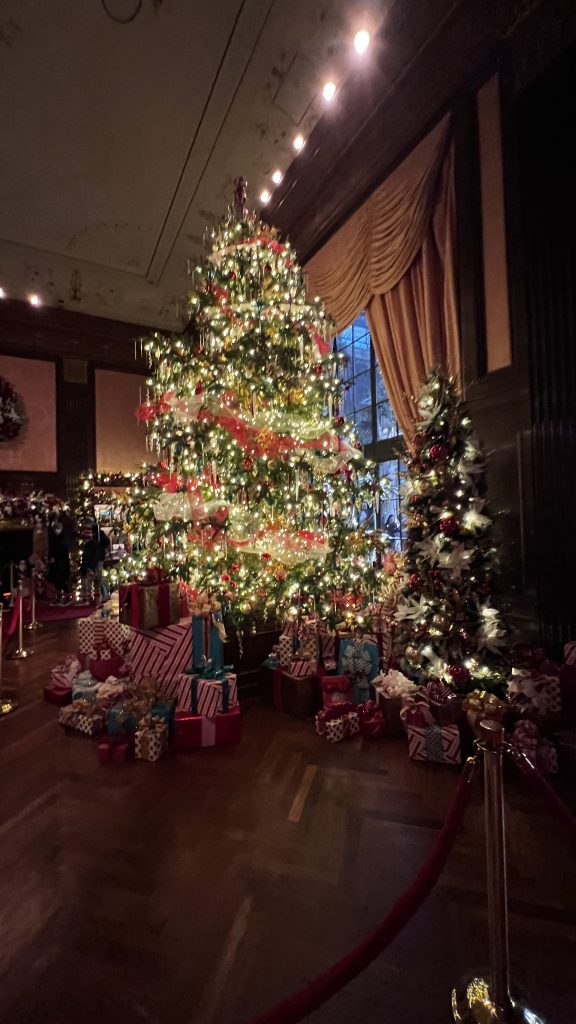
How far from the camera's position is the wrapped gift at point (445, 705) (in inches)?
105

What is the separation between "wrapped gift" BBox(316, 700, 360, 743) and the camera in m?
2.86

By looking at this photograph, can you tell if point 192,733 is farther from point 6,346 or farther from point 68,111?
point 6,346

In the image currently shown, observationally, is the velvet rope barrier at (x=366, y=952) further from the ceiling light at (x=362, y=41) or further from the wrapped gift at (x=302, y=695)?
the ceiling light at (x=362, y=41)

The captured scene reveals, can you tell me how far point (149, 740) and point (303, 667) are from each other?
1.19 meters

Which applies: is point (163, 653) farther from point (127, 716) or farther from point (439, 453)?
point (439, 453)

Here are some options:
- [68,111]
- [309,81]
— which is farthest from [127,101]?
[309,81]

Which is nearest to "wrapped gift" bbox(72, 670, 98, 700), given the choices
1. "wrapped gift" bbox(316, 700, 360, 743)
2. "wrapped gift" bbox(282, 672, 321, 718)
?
"wrapped gift" bbox(282, 672, 321, 718)

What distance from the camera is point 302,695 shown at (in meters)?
3.23

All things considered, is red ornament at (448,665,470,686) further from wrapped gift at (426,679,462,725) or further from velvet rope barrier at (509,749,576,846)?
velvet rope barrier at (509,749,576,846)

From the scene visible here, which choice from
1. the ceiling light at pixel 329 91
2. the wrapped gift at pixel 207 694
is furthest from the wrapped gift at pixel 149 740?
the ceiling light at pixel 329 91

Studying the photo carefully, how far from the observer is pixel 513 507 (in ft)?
10.5

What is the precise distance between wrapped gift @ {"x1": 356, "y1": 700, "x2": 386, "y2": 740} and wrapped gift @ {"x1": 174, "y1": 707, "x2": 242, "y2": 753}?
2.73ft

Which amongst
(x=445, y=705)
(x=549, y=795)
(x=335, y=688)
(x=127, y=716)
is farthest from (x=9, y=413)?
(x=549, y=795)

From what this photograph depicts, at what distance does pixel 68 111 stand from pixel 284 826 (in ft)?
20.6
